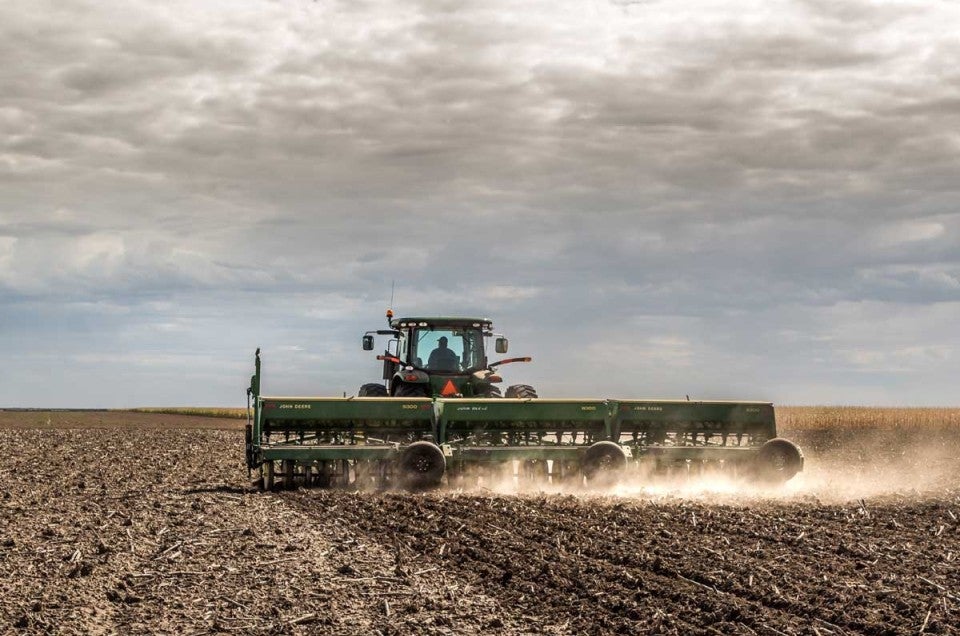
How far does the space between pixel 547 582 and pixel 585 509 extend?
456cm

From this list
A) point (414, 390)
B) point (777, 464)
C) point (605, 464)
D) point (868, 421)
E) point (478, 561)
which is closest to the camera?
point (478, 561)

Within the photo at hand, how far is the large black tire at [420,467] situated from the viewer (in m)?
16.4

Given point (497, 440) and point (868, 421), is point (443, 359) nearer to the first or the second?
point (497, 440)

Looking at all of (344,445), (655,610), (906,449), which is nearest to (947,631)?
(655,610)

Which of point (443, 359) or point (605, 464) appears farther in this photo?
point (443, 359)

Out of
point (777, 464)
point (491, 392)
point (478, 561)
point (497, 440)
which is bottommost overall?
point (478, 561)

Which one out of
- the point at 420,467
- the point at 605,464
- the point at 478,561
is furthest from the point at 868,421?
the point at 478,561

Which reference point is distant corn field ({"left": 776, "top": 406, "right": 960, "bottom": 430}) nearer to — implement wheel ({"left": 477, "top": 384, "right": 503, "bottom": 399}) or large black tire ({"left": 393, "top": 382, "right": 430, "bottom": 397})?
implement wheel ({"left": 477, "top": 384, "right": 503, "bottom": 399})

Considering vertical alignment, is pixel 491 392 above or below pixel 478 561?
above

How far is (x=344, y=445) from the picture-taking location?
1683cm

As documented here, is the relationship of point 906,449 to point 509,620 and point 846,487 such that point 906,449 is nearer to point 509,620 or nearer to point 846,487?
point 846,487

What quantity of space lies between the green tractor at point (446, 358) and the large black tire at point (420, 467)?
10.1ft

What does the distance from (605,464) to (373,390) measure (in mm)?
5350

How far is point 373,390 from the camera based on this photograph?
20.5 m
